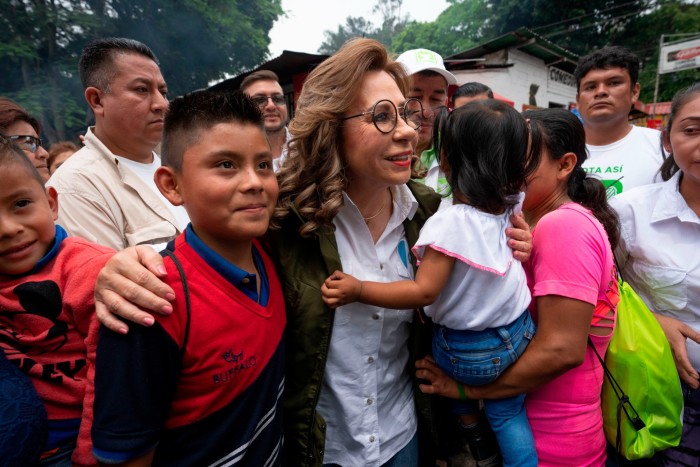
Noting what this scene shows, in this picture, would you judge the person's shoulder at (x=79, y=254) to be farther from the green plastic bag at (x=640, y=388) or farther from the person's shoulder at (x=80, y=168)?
the green plastic bag at (x=640, y=388)

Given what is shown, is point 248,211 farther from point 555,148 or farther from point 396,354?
point 555,148

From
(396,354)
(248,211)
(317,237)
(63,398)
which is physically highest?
(248,211)

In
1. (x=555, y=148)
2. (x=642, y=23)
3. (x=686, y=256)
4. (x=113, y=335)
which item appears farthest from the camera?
(x=642, y=23)

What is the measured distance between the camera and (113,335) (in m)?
1.06

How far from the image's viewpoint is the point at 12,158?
123 cm

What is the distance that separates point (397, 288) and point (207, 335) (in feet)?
2.32

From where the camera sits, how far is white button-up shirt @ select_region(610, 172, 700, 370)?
1.96 metres

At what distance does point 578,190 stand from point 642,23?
102ft

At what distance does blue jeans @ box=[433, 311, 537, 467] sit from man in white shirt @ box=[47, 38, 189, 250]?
1663 millimetres

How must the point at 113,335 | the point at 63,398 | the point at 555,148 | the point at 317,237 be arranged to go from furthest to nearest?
the point at 555,148, the point at 317,237, the point at 63,398, the point at 113,335

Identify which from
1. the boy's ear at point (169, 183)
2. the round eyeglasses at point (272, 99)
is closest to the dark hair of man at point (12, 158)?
the boy's ear at point (169, 183)

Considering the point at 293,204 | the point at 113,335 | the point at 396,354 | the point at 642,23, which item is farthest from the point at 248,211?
the point at 642,23

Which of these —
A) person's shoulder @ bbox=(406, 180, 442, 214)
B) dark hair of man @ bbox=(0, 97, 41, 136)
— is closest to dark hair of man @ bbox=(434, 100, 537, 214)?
person's shoulder @ bbox=(406, 180, 442, 214)

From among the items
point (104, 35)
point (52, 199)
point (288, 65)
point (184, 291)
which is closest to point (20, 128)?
point (52, 199)
